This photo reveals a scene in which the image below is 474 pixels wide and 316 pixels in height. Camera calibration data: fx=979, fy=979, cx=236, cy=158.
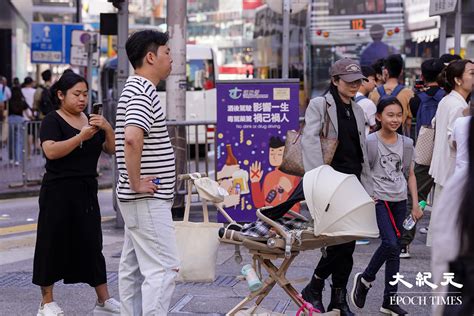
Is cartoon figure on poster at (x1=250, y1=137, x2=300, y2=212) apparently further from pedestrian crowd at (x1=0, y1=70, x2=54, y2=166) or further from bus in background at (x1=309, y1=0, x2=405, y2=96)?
bus in background at (x1=309, y1=0, x2=405, y2=96)

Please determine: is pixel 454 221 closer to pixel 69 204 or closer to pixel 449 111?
pixel 69 204

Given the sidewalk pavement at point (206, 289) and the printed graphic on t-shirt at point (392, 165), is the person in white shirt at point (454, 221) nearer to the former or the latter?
the sidewalk pavement at point (206, 289)

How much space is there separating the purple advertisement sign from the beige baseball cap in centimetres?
355

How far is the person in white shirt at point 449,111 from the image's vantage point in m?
7.74

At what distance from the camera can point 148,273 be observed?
5.92 metres

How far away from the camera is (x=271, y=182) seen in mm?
10727

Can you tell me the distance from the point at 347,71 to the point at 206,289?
2.27 meters

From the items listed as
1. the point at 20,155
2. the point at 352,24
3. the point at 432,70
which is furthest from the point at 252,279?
the point at 352,24

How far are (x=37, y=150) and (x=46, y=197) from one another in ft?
34.4

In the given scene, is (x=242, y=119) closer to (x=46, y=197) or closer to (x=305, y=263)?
(x=305, y=263)

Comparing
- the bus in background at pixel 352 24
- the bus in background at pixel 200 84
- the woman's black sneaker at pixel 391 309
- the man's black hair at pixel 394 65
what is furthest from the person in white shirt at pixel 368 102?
the bus in background at pixel 200 84

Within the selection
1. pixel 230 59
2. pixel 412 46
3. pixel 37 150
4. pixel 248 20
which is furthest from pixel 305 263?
pixel 230 59

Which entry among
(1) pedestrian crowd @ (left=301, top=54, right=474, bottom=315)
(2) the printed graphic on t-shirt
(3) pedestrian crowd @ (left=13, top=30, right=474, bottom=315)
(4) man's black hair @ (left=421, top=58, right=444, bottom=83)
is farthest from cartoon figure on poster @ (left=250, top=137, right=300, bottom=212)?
(2) the printed graphic on t-shirt

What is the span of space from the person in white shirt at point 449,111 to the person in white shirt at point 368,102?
1.98m
